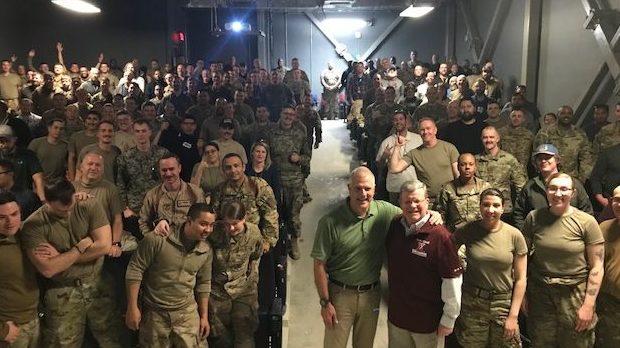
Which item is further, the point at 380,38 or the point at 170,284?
the point at 380,38

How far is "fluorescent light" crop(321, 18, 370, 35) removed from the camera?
614 inches

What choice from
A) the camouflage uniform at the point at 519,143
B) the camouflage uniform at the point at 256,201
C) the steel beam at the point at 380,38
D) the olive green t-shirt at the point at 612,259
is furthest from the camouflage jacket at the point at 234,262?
the steel beam at the point at 380,38

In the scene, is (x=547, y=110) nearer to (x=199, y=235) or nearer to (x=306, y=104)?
(x=306, y=104)

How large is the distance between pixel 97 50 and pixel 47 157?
35.0 feet

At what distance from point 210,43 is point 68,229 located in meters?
13.0

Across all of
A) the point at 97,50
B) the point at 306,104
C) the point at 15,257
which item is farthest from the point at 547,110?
the point at 97,50

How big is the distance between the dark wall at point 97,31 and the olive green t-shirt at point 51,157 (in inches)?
394

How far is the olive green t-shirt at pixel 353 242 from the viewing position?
3.40 metres

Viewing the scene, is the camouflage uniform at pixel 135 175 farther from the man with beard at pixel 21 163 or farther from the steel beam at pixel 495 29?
the steel beam at pixel 495 29

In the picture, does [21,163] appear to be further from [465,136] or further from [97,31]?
[97,31]

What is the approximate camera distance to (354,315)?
3.55 meters

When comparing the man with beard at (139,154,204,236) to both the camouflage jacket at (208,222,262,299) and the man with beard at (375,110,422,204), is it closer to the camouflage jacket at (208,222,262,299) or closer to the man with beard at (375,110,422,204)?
the camouflage jacket at (208,222,262,299)

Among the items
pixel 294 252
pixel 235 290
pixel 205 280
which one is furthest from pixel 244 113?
pixel 205 280

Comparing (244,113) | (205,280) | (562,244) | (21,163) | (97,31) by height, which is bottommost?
(205,280)
